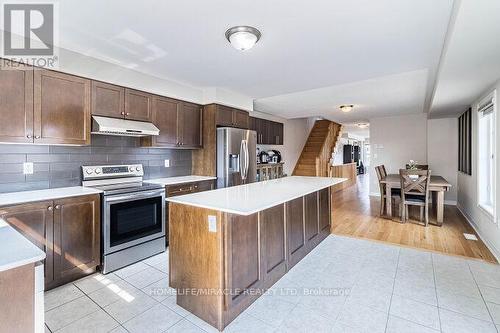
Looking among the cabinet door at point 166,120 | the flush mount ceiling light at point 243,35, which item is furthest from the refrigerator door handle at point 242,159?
the flush mount ceiling light at point 243,35

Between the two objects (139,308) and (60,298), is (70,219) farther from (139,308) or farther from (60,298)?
(139,308)

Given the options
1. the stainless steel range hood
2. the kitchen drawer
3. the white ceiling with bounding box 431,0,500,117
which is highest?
the white ceiling with bounding box 431,0,500,117

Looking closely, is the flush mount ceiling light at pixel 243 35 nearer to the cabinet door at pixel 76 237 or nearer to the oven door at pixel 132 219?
the oven door at pixel 132 219

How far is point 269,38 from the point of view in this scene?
2.36 meters

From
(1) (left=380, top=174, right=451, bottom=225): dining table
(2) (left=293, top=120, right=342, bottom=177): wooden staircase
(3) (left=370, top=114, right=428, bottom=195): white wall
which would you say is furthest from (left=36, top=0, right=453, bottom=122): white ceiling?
(2) (left=293, top=120, right=342, bottom=177): wooden staircase

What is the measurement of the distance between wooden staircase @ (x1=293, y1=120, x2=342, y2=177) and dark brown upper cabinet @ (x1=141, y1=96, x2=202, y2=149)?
412 centimetres

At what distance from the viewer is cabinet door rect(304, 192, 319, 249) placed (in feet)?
9.82

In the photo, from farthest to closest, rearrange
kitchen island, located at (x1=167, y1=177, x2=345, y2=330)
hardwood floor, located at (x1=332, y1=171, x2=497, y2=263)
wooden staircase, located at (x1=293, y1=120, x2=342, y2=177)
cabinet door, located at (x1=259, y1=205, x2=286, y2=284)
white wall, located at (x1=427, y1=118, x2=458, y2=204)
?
1. wooden staircase, located at (x1=293, y1=120, x2=342, y2=177)
2. white wall, located at (x1=427, y1=118, x2=458, y2=204)
3. hardwood floor, located at (x1=332, y1=171, x2=497, y2=263)
4. cabinet door, located at (x1=259, y1=205, x2=286, y2=284)
5. kitchen island, located at (x1=167, y1=177, x2=345, y2=330)

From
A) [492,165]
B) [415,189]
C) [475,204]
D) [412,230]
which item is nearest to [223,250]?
[412,230]

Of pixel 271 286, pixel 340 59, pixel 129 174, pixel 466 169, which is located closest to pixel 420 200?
pixel 466 169

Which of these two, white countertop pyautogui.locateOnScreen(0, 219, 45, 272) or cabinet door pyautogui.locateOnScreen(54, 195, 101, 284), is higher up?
white countertop pyautogui.locateOnScreen(0, 219, 45, 272)

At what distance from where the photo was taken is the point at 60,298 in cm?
219

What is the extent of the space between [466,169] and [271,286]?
15.3 ft

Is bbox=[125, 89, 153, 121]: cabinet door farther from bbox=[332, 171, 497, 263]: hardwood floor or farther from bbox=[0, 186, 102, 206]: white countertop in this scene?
bbox=[332, 171, 497, 263]: hardwood floor
